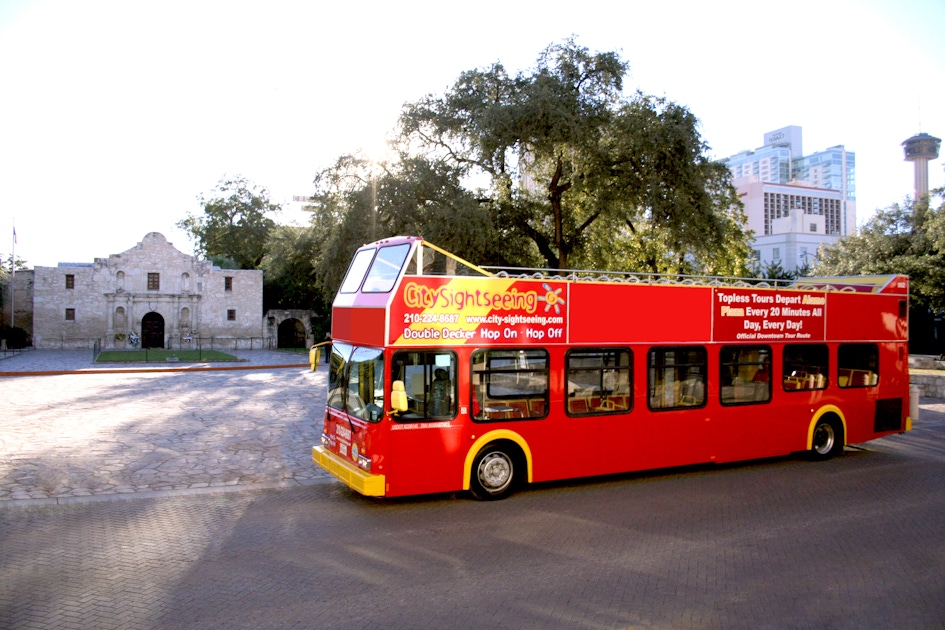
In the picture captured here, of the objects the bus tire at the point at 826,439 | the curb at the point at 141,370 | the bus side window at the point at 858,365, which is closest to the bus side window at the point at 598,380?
the bus tire at the point at 826,439

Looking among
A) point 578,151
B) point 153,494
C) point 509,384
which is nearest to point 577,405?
point 509,384

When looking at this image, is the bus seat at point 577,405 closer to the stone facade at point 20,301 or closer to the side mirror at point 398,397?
the side mirror at point 398,397

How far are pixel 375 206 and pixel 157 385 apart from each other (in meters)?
9.99

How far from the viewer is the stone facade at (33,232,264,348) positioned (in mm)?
48719

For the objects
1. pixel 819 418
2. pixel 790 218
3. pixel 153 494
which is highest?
pixel 790 218

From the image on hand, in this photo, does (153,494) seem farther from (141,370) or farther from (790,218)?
(790,218)

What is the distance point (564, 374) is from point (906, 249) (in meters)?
30.9

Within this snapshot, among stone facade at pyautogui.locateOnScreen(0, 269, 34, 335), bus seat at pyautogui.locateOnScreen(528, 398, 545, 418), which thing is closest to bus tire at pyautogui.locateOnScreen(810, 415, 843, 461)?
bus seat at pyautogui.locateOnScreen(528, 398, 545, 418)

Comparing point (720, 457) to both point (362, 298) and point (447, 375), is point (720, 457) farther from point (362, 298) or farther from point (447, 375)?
point (362, 298)

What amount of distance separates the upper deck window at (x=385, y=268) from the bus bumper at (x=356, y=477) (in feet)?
8.12

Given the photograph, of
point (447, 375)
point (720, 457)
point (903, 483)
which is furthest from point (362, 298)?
point (903, 483)

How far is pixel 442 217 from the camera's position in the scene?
22.5 metres

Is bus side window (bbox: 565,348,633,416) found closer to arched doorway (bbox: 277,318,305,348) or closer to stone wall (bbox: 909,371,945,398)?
stone wall (bbox: 909,371,945,398)

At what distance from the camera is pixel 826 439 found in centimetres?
1335
